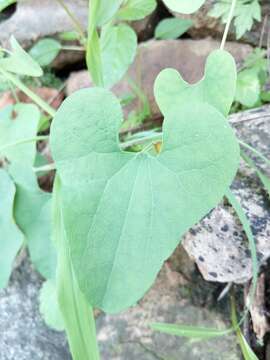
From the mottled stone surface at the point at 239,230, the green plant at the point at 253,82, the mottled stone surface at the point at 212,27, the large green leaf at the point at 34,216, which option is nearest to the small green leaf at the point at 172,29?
the mottled stone surface at the point at 212,27

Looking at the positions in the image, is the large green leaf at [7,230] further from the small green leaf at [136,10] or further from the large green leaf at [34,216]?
the small green leaf at [136,10]

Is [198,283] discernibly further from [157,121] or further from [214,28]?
[214,28]

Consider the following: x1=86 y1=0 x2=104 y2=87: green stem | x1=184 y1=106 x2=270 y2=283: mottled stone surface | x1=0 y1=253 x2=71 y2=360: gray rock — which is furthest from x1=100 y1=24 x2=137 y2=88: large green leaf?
x1=0 y1=253 x2=71 y2=360: gray rock

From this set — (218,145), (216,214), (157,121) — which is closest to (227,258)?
(216,214)

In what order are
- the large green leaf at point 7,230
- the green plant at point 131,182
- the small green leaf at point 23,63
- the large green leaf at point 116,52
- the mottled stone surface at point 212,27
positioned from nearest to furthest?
1. the green plant at point 131,182
2. the small green leaf at point 23,63
3. the large green leaf at point 7,230
4. the large green leaf at point 116,52
5. the mottled stone surface at point 212,27

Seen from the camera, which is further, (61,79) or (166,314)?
(61,79)

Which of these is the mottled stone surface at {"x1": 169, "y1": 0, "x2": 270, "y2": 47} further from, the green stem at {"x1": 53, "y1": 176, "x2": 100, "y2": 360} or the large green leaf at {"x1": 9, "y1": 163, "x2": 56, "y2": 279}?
the green stem at {"x1": 53, "y1": 176, "x2": 100, "y2": 360}
